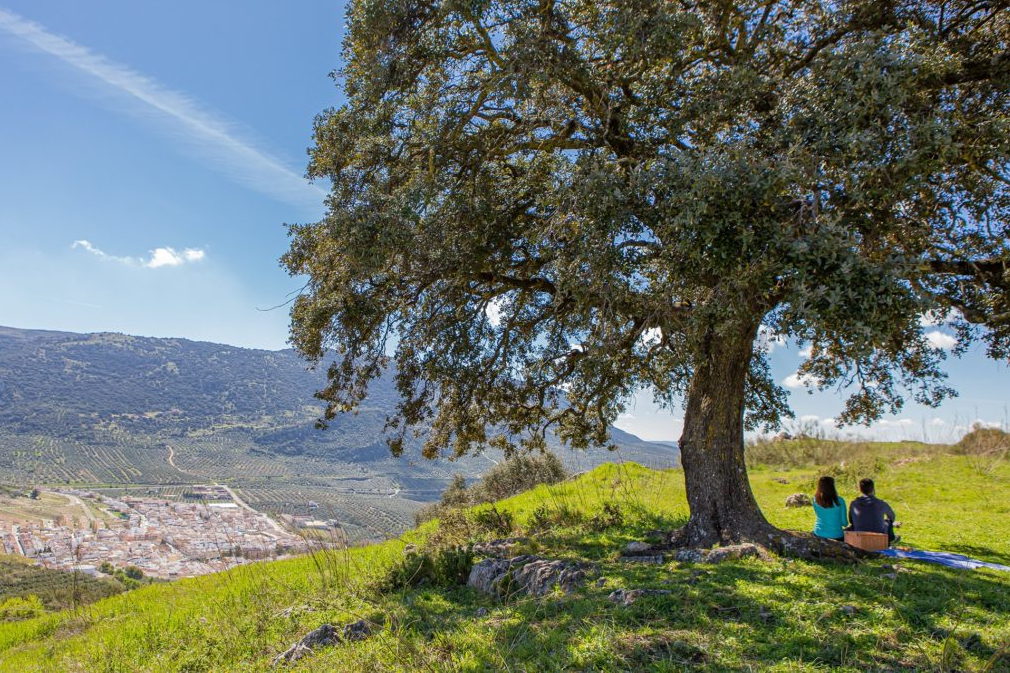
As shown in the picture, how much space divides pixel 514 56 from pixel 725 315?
16.7 ft

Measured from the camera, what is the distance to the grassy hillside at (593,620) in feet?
14.2

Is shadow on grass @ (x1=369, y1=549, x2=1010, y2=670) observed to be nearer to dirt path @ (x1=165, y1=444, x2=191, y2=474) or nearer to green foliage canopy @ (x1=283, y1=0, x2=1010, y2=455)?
green foliage canopy @ (x1=283, y1=0, x2=1010, y2=455)

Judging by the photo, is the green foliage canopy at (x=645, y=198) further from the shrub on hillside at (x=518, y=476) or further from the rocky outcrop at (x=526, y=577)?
the shrub on hillside at (x=518, y=476)

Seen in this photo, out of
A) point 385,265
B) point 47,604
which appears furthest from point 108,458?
point 385,265

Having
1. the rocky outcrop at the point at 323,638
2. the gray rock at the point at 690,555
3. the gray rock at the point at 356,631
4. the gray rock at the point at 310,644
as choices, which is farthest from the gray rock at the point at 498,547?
the gray rock at the point at 310,644

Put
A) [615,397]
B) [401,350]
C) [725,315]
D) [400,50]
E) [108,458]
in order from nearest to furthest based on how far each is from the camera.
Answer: [725,315] → [400,50] → [401,350] → [615,397] → [108,458]

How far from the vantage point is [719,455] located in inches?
A: 362

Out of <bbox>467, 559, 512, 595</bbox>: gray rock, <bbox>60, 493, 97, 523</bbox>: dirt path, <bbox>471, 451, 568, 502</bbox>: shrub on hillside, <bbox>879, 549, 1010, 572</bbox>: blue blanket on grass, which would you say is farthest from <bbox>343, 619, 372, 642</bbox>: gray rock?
<bbox>60, 493, 97, 523</bbox>: dirt path

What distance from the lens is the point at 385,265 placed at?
9.68 metres

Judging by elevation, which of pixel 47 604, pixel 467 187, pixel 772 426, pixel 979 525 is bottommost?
pixel 47 604

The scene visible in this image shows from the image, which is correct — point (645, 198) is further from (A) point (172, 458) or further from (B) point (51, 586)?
(A) point (172, 458)

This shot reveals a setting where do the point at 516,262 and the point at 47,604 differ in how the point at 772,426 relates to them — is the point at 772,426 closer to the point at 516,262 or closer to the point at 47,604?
the point at 516,262

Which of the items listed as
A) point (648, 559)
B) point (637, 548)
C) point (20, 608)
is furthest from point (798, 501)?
point (20, 608)

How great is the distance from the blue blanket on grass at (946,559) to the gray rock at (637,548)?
12.1 feet
